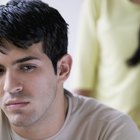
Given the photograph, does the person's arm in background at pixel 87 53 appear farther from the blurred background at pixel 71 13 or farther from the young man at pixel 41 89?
the blurred background at pixel 71 13

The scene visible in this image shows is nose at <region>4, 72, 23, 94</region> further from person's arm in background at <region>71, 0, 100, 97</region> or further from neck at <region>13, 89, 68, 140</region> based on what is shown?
person's arm in background at <region>71, 0, 100, 97</region>

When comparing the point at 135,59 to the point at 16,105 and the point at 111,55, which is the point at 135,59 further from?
the point at 16,105

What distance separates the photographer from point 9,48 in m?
1.31

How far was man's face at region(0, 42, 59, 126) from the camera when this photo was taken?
1.30 metres

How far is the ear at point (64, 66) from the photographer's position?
1441mm

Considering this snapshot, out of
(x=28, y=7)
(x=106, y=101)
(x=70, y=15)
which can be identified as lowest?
(x=106, y=101)

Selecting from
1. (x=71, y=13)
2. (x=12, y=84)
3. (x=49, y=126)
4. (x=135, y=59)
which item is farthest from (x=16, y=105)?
(x=71, y=13)

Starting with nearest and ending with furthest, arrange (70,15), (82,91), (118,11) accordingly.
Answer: (118,11) < (82,91) < (70,15)

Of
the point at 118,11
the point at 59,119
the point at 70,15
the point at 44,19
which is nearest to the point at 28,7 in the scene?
the point at 44,19

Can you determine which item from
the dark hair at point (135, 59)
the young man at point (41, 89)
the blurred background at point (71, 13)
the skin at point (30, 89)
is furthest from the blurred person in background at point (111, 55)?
the blurred background at point (71, 13)

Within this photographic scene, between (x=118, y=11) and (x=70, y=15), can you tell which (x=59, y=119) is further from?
(x=70, y=15)

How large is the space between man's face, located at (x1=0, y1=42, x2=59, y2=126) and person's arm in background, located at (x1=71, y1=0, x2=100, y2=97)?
52cm

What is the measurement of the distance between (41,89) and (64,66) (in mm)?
140

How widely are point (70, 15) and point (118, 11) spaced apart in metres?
0.63
